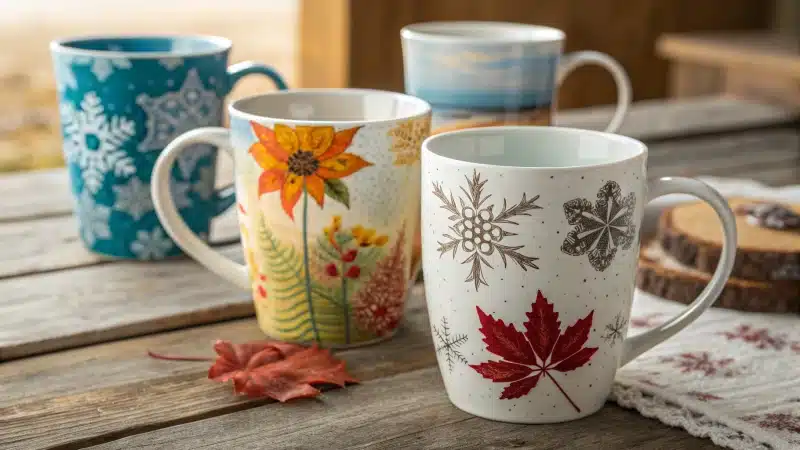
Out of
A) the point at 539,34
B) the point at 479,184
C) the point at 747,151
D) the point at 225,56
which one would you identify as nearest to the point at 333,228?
the point at 479,184

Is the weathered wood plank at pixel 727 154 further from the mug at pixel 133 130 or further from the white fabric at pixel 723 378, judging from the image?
the mug at pixel 133 130

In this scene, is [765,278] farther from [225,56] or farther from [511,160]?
[225,56]

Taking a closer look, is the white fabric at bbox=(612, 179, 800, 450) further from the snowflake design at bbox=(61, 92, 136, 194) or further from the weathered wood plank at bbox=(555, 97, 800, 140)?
the weathered wood plank at bbox=(555, 97, 800, 140)

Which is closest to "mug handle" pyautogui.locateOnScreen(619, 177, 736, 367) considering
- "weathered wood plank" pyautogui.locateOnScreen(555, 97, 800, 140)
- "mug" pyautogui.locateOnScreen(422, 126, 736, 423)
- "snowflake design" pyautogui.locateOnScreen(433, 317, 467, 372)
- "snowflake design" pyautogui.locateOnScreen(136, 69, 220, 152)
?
"mug" pyautogui.locateOnScreen(422, 126, 736, 423)

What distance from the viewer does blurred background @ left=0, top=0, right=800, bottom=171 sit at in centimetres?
191

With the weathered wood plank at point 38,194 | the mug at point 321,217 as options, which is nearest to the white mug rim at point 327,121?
the mug at point 321,217

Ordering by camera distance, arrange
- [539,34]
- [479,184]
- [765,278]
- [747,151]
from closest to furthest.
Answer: [479,184] → [765,278] → [539,34] → [747,151]

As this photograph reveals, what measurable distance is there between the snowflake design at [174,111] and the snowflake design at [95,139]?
16mm

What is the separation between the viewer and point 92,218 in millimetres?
835

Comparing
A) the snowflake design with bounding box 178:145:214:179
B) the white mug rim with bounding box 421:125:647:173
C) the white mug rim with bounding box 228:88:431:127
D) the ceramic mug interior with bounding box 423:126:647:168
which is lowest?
the snowflake design with bounding box 178:145:214:179

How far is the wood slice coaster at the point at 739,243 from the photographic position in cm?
75

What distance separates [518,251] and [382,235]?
14 centimetres

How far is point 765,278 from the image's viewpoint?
2.45 feet

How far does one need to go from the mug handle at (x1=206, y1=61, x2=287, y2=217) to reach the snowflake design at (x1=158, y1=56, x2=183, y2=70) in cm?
6
